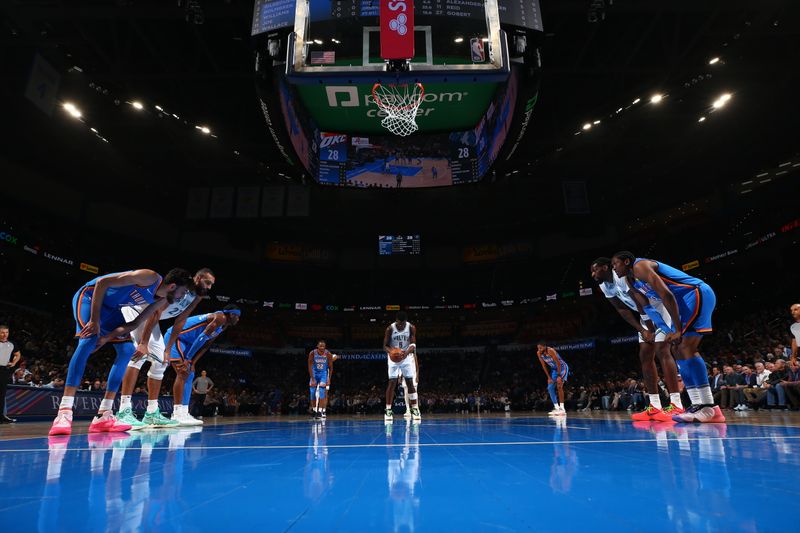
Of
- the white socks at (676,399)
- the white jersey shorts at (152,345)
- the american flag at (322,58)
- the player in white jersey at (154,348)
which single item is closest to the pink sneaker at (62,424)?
the player in white jersey at (154,348)

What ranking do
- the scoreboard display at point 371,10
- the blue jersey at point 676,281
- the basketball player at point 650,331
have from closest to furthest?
the blue jersey at point 676,281 < the basketball player at point 650,331 < the scoreboard display at point 371,10

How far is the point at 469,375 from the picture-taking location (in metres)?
28.1

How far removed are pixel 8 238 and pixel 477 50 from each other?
63.7 ft

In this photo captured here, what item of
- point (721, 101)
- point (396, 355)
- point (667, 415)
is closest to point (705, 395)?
point (667, 415)

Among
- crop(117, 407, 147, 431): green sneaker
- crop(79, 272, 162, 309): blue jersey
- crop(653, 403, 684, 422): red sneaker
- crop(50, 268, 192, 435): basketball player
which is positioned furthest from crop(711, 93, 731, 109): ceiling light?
crop(117, 407, 147, 431): green sneaker

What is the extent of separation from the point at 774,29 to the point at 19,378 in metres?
20.8

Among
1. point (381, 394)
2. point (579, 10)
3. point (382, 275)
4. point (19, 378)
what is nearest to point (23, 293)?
point (19, 378)

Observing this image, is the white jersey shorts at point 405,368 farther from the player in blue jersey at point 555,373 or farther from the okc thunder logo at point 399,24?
the okc thunder logo at point 399,24

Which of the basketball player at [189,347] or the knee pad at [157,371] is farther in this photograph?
the basketball player at [189,347]

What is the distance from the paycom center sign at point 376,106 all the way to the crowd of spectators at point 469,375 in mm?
9487

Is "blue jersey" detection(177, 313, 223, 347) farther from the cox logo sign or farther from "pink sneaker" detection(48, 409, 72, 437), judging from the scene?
the cox logo sign

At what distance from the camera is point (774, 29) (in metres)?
11.9

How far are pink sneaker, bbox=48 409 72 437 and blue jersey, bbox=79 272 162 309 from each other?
108 cm

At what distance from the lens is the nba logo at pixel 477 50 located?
738 centimetres
